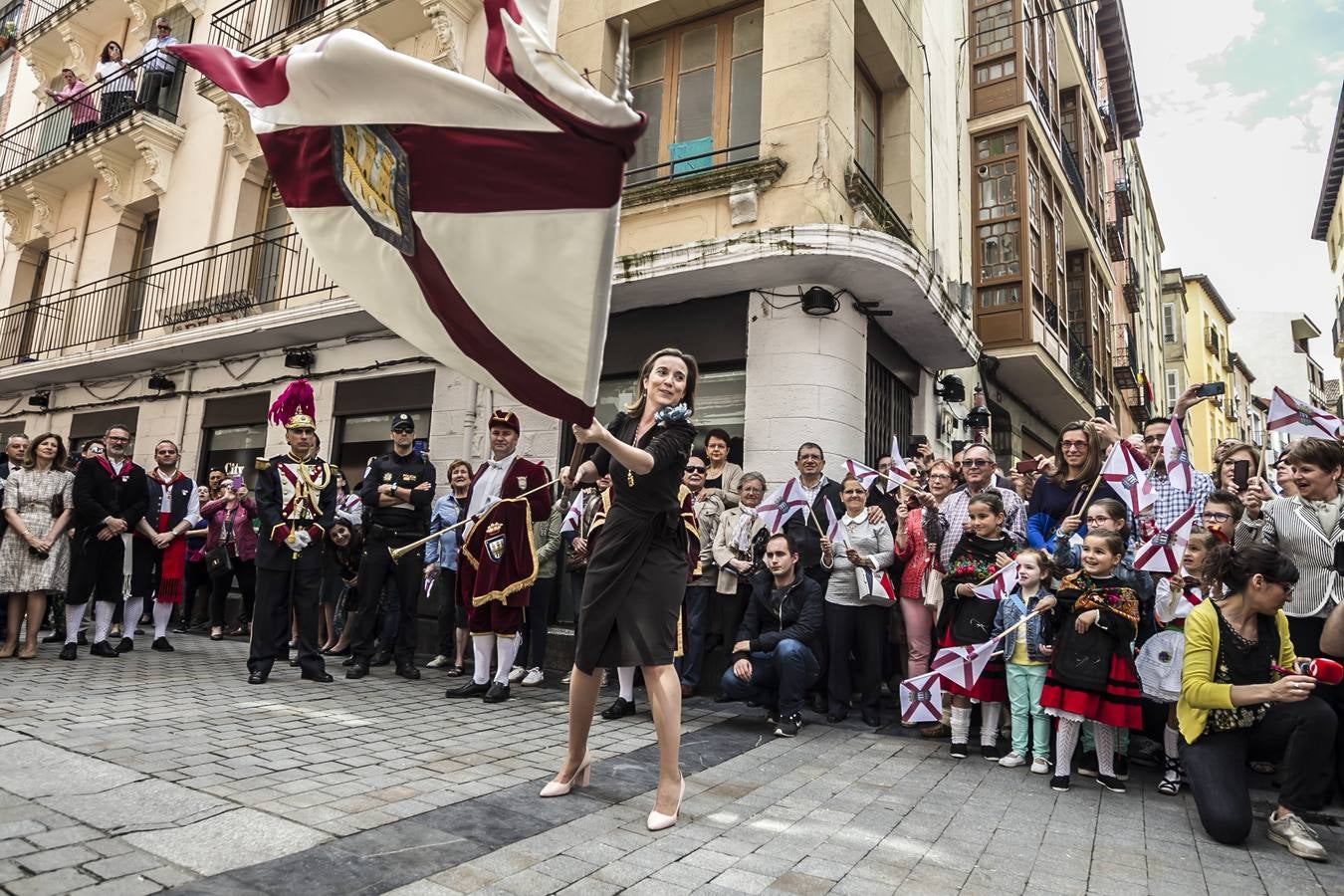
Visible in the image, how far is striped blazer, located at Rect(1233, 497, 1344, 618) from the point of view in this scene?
4.11 metres

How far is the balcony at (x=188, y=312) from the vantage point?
458 inches

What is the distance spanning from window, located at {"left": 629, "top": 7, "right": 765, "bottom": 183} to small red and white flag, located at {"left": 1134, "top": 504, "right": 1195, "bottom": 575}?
608 centimetres

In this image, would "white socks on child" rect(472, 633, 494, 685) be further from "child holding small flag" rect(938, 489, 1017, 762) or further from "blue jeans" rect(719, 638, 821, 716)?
"child holding small flag" rect(938, 489, 1017, 762)

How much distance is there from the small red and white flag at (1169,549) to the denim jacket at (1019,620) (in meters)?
0.59

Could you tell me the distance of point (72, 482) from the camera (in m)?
7.32

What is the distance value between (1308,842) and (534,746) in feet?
12.3

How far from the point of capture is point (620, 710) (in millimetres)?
5660

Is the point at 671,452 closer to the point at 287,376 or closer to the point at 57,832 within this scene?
the point at 57,832

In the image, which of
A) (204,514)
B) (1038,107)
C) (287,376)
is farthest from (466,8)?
(1038,107)

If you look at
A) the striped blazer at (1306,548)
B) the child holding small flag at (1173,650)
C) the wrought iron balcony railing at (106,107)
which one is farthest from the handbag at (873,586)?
the wrought iron balcony railing at (106,107)

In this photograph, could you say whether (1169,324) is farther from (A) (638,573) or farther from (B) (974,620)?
(A) (638,573)

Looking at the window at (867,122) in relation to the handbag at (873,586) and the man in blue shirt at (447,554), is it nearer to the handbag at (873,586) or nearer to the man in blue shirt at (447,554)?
the handbag at (873,586)

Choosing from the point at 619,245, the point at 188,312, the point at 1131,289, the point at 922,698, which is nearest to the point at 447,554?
the point at 619,245

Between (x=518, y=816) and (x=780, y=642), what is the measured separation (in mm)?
2609
